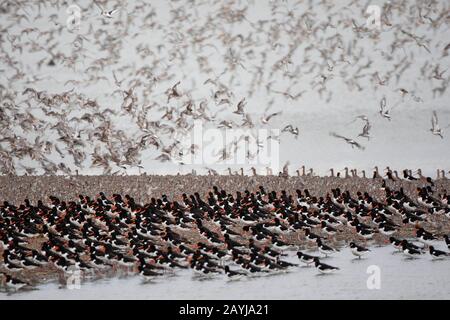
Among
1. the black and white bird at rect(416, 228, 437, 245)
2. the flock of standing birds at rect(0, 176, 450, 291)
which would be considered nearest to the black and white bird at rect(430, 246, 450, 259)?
the flock of standing birds at rect(0, 176, 450, 291)

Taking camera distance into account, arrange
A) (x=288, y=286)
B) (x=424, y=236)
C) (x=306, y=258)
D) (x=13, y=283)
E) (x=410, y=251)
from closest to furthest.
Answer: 1. (x=288, y=286)
2. (x=13, y=283)
3. (x=306, y=258)
4. (x=410, y=251)
5. (x=424, y=236)

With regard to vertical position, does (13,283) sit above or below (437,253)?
below

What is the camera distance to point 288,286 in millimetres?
17203

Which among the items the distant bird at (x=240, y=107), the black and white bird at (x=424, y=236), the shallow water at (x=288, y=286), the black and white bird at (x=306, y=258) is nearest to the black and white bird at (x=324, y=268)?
the shallow water at (x=288, y=286)

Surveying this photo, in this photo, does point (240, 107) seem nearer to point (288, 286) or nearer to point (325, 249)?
point (325, 249)

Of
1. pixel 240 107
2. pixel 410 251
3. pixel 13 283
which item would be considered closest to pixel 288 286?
pixel 410 251

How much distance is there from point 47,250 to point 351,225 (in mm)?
9297

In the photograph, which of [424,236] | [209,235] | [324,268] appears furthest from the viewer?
[209,235]

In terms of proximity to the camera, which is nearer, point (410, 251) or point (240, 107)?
point (410, 251)

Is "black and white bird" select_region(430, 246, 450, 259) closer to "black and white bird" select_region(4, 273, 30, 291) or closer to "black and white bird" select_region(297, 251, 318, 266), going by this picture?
"black and white bird" select_region(297, 251, 318, 266)

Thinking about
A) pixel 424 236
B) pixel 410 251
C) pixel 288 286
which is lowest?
pixel 288 286

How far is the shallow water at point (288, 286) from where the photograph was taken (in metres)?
16.7

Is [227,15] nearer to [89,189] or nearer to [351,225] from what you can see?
[89,189]

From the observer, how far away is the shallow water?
1667cm
